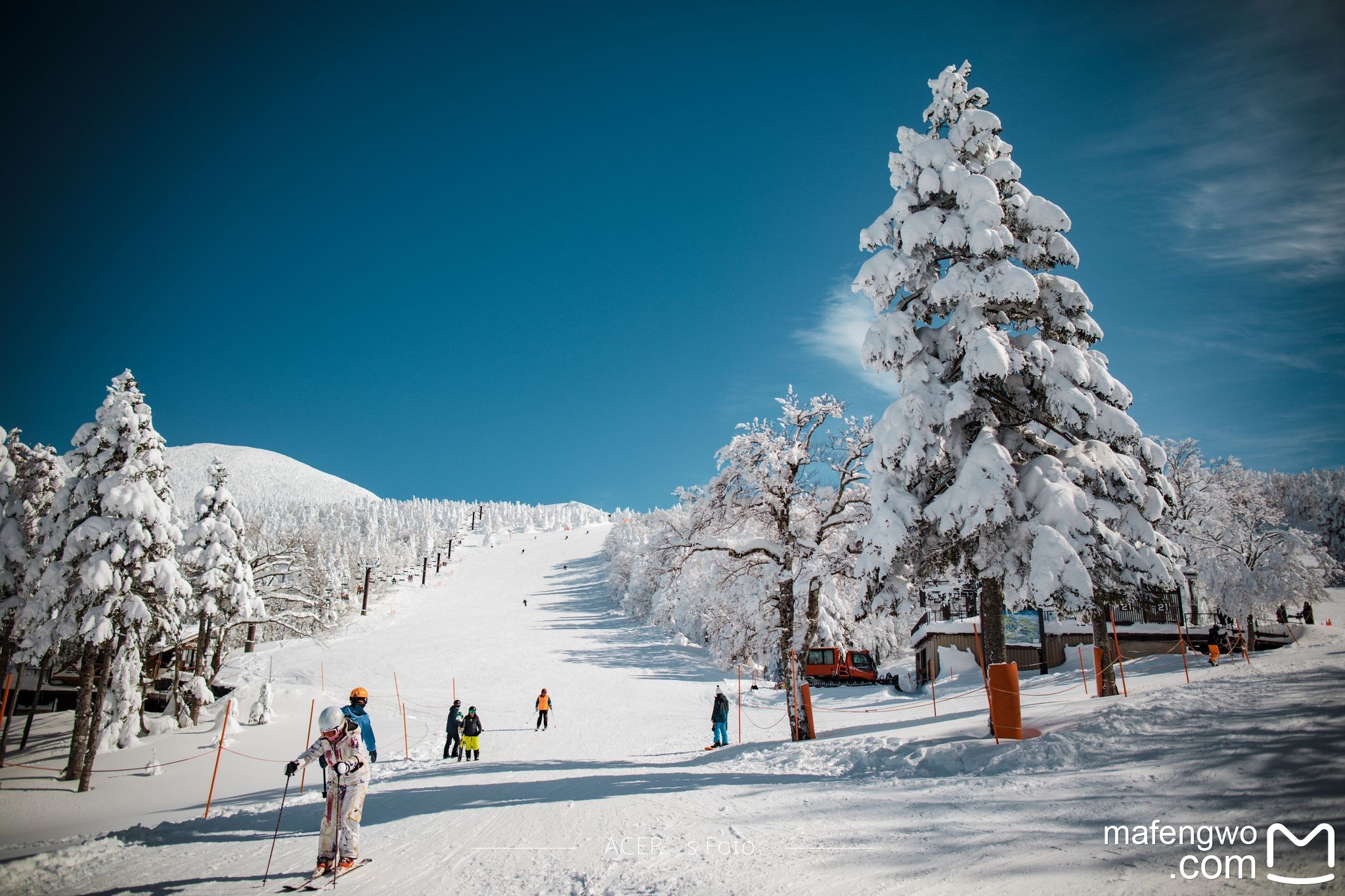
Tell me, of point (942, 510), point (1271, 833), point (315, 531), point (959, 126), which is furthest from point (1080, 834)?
point (315, 531)

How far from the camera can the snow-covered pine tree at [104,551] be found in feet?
72.0

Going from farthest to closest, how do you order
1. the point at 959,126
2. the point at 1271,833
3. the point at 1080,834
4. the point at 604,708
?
the point at 604,708
the point at 959,126
the point at 1080,834
the point at 1271,833

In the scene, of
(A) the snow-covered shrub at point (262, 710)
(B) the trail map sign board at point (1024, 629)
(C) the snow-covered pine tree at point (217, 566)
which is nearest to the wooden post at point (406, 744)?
(A) the snow-covered shrub at point (262, 710)

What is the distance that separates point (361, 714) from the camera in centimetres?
906

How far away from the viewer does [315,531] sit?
163 meters

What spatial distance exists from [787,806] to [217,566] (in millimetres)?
32588

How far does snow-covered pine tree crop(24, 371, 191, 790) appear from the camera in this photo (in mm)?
21953

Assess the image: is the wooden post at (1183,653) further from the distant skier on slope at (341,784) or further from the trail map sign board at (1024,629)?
the distant skier on slope at (341,784)

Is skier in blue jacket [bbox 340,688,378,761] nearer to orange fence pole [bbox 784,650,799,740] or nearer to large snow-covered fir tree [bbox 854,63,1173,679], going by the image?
large snow-covered fir tree [bbox 854,63,1173,679]

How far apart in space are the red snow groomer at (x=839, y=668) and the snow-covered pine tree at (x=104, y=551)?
3018cm

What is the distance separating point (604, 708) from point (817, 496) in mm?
17544

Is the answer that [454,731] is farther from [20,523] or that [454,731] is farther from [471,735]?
[20,523]

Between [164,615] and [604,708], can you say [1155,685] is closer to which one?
[604,708]

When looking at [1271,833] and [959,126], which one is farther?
[959,126]
